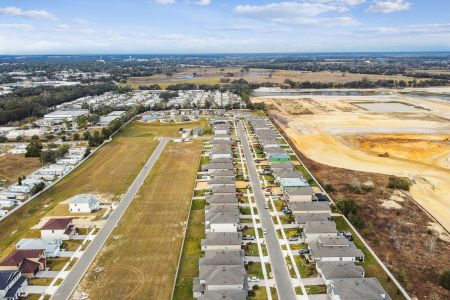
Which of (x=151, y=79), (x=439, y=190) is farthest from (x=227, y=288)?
(x=151, y=79)

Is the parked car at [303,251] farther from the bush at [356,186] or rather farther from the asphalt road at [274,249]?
the bush at [356,186]

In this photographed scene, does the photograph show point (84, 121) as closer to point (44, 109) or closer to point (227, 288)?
point (44, 109)

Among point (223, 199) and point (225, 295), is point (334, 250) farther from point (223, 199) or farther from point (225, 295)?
point (223, 199)

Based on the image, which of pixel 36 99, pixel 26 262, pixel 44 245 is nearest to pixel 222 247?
pixel 44 245

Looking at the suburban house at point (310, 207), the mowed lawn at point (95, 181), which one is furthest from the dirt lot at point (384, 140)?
the mowed lawn at point (95, 181)

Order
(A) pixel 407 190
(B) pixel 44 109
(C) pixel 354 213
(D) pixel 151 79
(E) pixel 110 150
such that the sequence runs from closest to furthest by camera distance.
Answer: (C) pixel 354 213
(A) pixel 407 190
(E) pixel 110 150
(B) pixel 44 109
(D) pixel 151 79

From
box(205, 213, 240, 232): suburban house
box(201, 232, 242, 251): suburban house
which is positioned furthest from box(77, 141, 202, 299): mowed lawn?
box(205, 213, 240, 232): suburban house
